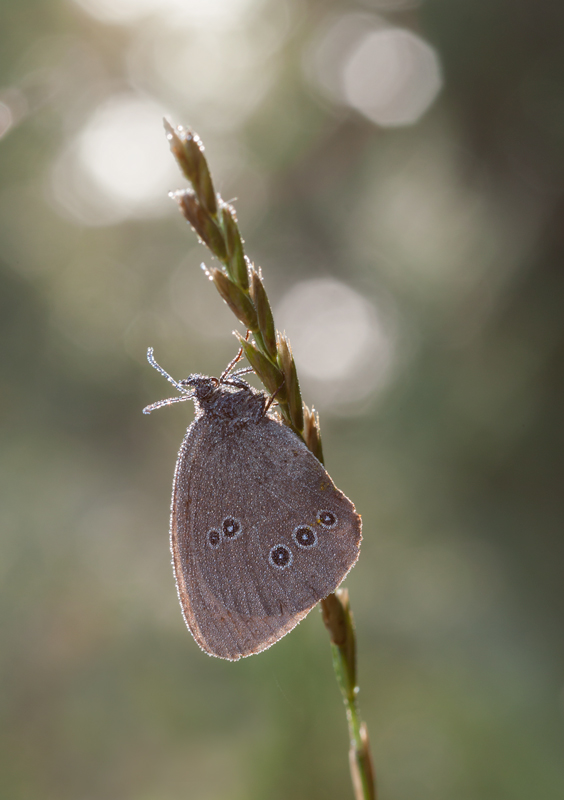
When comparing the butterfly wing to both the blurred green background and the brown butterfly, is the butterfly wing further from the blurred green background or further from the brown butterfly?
the blurred green background

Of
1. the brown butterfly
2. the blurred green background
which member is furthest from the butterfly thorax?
the blurred green background

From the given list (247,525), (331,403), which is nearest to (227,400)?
(247,525)

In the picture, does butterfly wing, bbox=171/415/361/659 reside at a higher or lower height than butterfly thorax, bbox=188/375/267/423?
lower

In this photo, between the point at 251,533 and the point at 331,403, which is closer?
the point at 251,533

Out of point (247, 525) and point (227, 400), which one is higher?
point (227, 400)

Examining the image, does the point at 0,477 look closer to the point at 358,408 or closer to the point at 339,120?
the point at 358,408

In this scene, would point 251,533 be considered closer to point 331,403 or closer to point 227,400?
point 227,400

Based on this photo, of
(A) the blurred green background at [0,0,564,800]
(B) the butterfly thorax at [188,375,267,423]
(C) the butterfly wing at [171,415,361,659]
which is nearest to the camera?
(C) the butterfly wing at [171,415,361,659]

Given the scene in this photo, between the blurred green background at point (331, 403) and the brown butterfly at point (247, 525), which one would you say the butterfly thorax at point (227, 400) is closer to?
the brown butterfly at point (247, 525)
